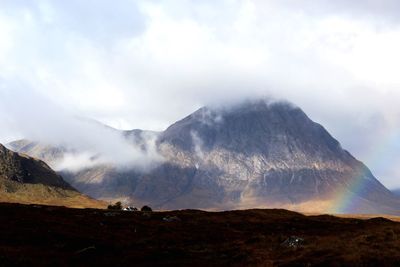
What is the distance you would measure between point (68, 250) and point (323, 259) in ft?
74.7

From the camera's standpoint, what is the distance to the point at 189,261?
40531mm

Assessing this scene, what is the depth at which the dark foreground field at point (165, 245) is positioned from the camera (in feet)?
125

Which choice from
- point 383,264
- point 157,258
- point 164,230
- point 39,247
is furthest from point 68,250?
point 383,264

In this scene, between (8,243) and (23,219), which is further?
(23,219)

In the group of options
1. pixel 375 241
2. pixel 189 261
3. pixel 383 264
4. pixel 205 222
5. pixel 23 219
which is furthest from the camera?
pixel 205 222

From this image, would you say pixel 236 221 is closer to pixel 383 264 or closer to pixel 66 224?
pixel 66 224

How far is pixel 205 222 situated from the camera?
7750 cm

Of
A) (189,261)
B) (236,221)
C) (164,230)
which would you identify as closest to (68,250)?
(189,261)

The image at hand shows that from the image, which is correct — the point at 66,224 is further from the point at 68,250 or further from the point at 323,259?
the point at 323,259

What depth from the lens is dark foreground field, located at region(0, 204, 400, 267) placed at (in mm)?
38031

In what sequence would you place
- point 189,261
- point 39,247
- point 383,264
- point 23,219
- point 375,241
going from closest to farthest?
1. point 383,264
2. point 189,261
3. point 39,247
4. point 375,241
5. point 23,219

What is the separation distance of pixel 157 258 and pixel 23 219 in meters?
26.9

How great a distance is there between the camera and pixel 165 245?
2034 inches

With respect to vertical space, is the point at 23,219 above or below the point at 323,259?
above
